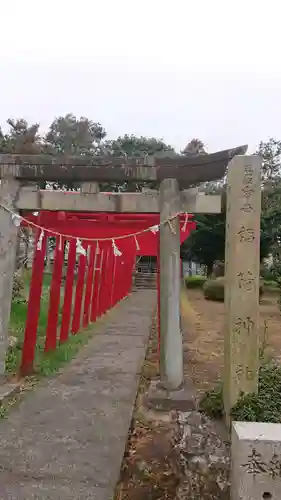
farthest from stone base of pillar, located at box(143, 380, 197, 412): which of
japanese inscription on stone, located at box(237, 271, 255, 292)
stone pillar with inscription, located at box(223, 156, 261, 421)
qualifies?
japanese inscription on stone, located at box(237, 271, 255, 292)

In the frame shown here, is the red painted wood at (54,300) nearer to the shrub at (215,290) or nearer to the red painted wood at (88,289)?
the red painted wood at (88,289)

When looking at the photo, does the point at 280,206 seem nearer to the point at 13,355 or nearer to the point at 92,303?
the point at 92,303

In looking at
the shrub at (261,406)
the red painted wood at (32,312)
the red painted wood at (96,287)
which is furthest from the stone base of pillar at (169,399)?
the red painted wood at (96,287)

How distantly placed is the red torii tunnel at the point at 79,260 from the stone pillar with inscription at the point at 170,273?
0.68 ft

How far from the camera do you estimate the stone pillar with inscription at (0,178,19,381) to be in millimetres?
5867

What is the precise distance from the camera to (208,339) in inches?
455

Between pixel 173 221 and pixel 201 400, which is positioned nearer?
pixel 201 400

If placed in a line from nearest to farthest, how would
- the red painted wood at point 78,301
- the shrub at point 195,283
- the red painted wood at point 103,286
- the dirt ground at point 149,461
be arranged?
1. the dirt ground at point 149,461
2. the red painted wood at point 78,301
3. the red painted wood at point 103,286
4. the shrub at point 195,283

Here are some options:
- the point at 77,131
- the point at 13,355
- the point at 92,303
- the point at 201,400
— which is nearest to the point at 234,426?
the point at 201,400

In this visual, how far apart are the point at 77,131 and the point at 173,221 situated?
27.7 m

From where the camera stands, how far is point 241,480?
9.22ft

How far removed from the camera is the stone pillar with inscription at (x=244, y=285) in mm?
4227

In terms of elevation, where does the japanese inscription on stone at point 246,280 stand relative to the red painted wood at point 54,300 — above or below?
above

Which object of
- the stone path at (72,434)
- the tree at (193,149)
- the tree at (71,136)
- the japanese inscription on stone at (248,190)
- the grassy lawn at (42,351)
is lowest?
the stone path at (72,434)
